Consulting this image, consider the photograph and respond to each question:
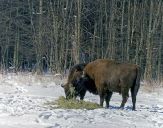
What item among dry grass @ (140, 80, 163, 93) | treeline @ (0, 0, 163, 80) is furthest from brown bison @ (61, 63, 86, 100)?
treeline @ (0, 0, 163, 80)

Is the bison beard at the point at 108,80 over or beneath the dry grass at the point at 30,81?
over

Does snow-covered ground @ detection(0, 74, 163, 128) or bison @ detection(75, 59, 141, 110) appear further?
bison @ detection(75, 59, 141, 110)

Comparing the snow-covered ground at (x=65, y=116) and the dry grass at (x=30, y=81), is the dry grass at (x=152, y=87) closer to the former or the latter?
the dry grass at (x=30, y=81)

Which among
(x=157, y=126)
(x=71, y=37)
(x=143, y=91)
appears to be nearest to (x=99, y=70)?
(x=157, y=126)

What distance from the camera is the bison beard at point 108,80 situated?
1331 centimetres

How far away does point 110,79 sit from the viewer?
44.5 feet

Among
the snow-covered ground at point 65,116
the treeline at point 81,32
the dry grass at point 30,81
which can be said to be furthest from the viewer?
the treeline at point 81,32

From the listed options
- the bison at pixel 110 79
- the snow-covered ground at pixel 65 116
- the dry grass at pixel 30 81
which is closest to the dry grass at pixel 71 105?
the snow-covered ground at pixel 65 116

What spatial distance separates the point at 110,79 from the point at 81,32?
1941 cm

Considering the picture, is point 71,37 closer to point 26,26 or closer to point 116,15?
point 116,15

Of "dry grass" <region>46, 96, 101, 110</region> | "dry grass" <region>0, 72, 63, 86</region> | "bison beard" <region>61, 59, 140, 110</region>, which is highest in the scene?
"bison beard" <region>61, 59, 140, 110</region>

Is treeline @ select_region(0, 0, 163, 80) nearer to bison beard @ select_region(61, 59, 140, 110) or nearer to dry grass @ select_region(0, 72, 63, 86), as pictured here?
dry grass @ select_region(0, 72, 63, 86)

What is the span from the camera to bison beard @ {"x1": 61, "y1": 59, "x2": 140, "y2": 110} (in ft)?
43.7

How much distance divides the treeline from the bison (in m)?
12.3
